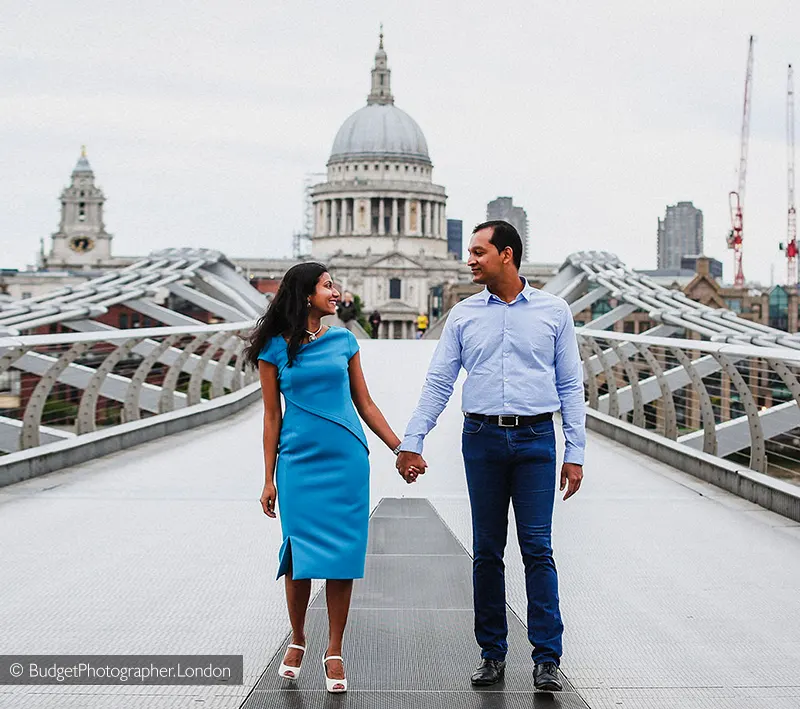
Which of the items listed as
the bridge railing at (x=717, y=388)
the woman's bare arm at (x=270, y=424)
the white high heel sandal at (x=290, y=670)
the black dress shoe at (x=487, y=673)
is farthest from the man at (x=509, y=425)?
the bridge railing at (x=717, y=388)

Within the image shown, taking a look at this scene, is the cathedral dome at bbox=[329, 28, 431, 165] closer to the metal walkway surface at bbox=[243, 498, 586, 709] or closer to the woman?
the metal walkway surface at bbox=[243, 498, 586, 709]

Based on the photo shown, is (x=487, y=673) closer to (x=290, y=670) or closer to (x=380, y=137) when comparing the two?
(x=290, y=670)

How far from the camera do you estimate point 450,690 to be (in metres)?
4.55

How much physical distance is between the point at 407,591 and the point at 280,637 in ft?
2.85

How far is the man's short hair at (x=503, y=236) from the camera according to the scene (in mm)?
4797

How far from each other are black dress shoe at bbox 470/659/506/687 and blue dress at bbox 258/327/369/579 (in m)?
0.55

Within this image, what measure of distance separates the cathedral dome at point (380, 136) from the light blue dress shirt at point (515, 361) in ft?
446

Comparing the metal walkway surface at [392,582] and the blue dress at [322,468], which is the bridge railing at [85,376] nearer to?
the metal walkway surface at [392,582]

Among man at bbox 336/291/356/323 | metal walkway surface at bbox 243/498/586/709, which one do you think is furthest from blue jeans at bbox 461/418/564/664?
man at bbox 336/291/356/323

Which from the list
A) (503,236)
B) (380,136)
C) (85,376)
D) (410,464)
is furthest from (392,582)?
(380,136)

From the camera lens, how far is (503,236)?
4.81 m

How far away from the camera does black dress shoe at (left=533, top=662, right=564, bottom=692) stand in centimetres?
453

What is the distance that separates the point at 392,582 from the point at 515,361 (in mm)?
1817


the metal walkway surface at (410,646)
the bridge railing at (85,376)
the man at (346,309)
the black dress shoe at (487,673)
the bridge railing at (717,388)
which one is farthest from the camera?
the man at (346,309)
